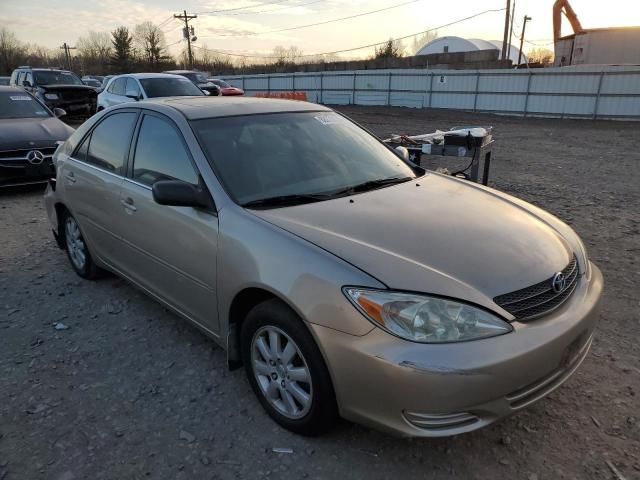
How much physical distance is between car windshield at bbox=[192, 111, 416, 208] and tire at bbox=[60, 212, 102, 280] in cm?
199

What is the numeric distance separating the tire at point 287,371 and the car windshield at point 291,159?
0.68 metres

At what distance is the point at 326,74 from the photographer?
32.2 metres

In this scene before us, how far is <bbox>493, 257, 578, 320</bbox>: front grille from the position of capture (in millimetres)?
2207

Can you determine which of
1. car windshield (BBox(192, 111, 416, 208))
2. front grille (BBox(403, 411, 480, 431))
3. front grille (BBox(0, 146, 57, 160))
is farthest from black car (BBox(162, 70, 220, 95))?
front grille (BBox(403, 411, 480, 431))

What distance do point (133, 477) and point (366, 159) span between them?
7.82ft

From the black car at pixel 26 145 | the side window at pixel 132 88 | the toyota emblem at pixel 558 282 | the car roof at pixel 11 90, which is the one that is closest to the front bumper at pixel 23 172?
the black car at pixel 26 145

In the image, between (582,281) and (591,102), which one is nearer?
(582,281)

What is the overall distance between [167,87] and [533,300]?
41.1 ft

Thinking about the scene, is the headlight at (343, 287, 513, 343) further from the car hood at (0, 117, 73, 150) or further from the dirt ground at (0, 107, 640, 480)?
the car hood at (0, 117, 73, 150)

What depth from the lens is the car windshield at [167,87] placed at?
41.7ft

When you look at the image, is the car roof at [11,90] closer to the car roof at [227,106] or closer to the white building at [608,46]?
the car roof at [227,106]

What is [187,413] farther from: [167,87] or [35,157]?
[167,87]

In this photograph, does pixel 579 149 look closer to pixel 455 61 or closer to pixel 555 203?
pixel 555 203

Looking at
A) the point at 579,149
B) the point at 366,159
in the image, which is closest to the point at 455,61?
the point at 579,149
